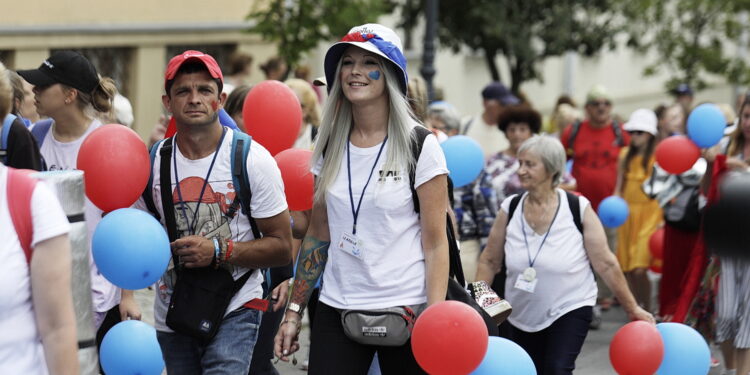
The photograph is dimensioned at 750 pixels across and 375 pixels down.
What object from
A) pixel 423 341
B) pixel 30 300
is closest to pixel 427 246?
pixel 423 341

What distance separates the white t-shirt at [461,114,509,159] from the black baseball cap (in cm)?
573

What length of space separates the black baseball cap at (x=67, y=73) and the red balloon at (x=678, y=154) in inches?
180

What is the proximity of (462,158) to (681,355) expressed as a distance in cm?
169

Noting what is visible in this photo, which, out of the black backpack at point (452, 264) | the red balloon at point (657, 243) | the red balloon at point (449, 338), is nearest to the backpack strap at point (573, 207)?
the black backpack at point (452, 264)

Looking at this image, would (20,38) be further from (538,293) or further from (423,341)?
(423,341)

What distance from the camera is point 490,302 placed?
4848mm

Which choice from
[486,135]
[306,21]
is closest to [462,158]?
[486,135]

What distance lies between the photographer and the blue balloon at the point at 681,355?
5930mm

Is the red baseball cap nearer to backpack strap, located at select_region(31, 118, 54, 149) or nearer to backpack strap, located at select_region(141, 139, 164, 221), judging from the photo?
backpack strap, located at select_region(141, 139, 164, 221)

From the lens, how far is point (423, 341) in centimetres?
424

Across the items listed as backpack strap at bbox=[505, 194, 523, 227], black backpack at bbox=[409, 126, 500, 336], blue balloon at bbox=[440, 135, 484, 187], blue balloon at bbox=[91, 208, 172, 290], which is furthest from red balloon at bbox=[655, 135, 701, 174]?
blue balloon at bbox=[91, 208, 172, 290]

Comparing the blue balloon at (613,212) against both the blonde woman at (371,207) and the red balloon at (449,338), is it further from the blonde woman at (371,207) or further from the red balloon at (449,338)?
the red balloon at (449,338)

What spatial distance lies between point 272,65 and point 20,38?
10.2 feet

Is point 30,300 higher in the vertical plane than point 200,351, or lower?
higher
